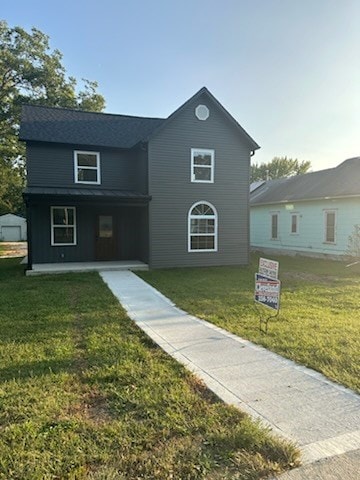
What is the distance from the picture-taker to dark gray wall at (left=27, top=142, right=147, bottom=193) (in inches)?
522

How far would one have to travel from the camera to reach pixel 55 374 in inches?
153

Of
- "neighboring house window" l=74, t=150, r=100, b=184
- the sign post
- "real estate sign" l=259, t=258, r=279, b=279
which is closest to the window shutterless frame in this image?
"neighboring house window" l=74, t=150, r=100, b=184

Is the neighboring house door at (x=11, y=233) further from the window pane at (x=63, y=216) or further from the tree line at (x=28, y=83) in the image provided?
the window pane at (x=63, y=216)

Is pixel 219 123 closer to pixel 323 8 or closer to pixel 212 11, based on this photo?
pixel 212 11

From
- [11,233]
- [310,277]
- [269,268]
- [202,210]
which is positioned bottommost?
[310,277]

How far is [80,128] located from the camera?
14414mm

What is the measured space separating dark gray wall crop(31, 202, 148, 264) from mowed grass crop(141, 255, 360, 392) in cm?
296

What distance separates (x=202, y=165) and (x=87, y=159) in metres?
4.89

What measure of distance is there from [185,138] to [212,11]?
169 inches

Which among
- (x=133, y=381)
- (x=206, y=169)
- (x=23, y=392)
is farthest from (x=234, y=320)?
(x=206, y=169)

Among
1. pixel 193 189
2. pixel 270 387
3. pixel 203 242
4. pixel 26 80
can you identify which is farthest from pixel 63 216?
pixel 26 80

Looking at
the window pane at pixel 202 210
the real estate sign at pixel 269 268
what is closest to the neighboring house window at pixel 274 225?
the window pane at pixel 202 210

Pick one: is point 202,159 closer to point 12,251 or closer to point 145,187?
point 145,187

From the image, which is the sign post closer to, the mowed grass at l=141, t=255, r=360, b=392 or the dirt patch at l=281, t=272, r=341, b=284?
the mowed grass at l=141, t=255, r=360, b=392
